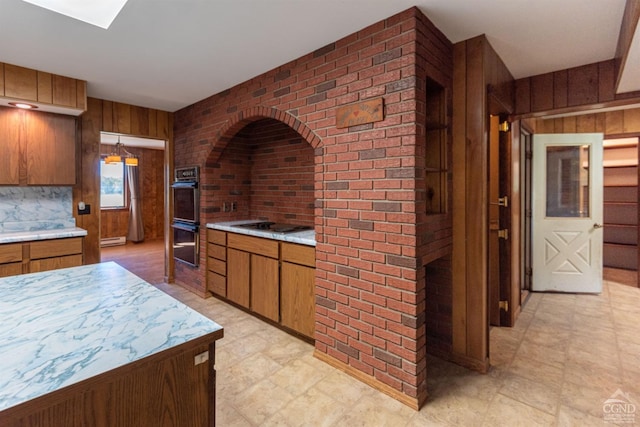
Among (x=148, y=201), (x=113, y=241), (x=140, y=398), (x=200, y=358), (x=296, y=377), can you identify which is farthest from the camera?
(x=148, y=201)

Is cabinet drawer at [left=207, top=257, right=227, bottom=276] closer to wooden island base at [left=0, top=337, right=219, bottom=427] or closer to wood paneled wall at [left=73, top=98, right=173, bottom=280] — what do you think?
wood paneled wall at [left=73, top=98, right=173, bottom=280]

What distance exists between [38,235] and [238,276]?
→ 1.95m

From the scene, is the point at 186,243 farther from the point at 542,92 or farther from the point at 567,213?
the point at 567,213

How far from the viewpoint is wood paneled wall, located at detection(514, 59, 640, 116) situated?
257cm

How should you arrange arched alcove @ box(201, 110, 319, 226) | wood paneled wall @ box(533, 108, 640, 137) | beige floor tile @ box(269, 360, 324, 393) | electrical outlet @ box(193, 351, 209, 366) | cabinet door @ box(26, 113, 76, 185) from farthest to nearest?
wood paneled wall @ box(533, 108, 640, 137) < arched alcove @ box(201, 110, 319, 226) < cabinet door @ box(26, 113, 76, 185) < beige floor tile @ box(269, 360, 324, 393) < electrical outlet @ box(193, 351, 209, 366)

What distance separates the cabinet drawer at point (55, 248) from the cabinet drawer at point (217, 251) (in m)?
1.29

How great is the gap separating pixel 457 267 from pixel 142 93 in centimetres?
375

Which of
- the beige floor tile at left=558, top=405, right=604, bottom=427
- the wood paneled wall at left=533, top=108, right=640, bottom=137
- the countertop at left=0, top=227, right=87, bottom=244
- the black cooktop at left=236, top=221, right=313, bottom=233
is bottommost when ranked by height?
the beige floor tile at left=558, top=405, right=604, bottom=427

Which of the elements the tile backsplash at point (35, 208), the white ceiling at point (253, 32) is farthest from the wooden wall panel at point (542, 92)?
the tile backsplash at point (35, 208)

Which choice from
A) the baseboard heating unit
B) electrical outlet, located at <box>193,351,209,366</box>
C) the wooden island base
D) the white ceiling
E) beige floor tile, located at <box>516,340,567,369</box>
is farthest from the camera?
the baseboard heating unit

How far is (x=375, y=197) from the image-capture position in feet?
6.86

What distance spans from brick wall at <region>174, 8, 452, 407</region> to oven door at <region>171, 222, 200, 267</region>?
6.87 feet

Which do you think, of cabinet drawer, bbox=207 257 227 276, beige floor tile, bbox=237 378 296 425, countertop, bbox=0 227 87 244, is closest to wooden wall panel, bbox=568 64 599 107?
beige floor tile, bbox=237 378 296 425

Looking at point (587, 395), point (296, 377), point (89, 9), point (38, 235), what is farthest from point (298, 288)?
point (38, 235)
